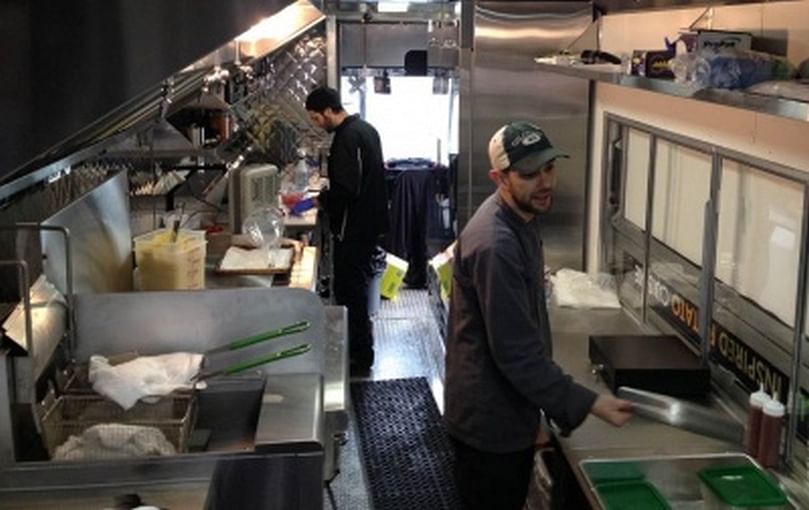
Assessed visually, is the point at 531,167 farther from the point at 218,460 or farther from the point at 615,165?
the point at 615,165

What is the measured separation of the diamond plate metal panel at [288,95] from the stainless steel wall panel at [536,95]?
10.4ft

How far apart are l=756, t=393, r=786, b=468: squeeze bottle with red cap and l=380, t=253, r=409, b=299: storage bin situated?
382cm

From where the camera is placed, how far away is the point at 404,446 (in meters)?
4.08

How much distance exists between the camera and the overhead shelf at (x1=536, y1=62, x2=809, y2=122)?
5.36 ft

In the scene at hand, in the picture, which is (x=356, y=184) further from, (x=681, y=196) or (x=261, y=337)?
(x=261, y=337)

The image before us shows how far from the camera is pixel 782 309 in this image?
7.92ft

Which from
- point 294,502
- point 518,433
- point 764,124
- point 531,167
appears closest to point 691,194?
point 764,124

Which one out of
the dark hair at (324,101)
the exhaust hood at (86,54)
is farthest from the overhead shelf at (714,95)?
the dark hair at (324,101)

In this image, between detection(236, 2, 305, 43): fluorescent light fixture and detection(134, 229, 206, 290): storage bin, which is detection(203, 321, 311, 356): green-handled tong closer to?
detection(134, 229, 206, 290): storage bin

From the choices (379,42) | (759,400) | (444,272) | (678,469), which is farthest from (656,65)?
(379,42)

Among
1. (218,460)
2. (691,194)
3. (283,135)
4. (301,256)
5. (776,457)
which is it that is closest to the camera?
(218,460)

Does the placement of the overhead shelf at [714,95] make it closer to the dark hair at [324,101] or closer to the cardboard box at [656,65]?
the cardboard box at [656,65]

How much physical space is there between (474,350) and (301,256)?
65.2 inches

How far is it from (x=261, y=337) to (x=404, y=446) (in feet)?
7.01
